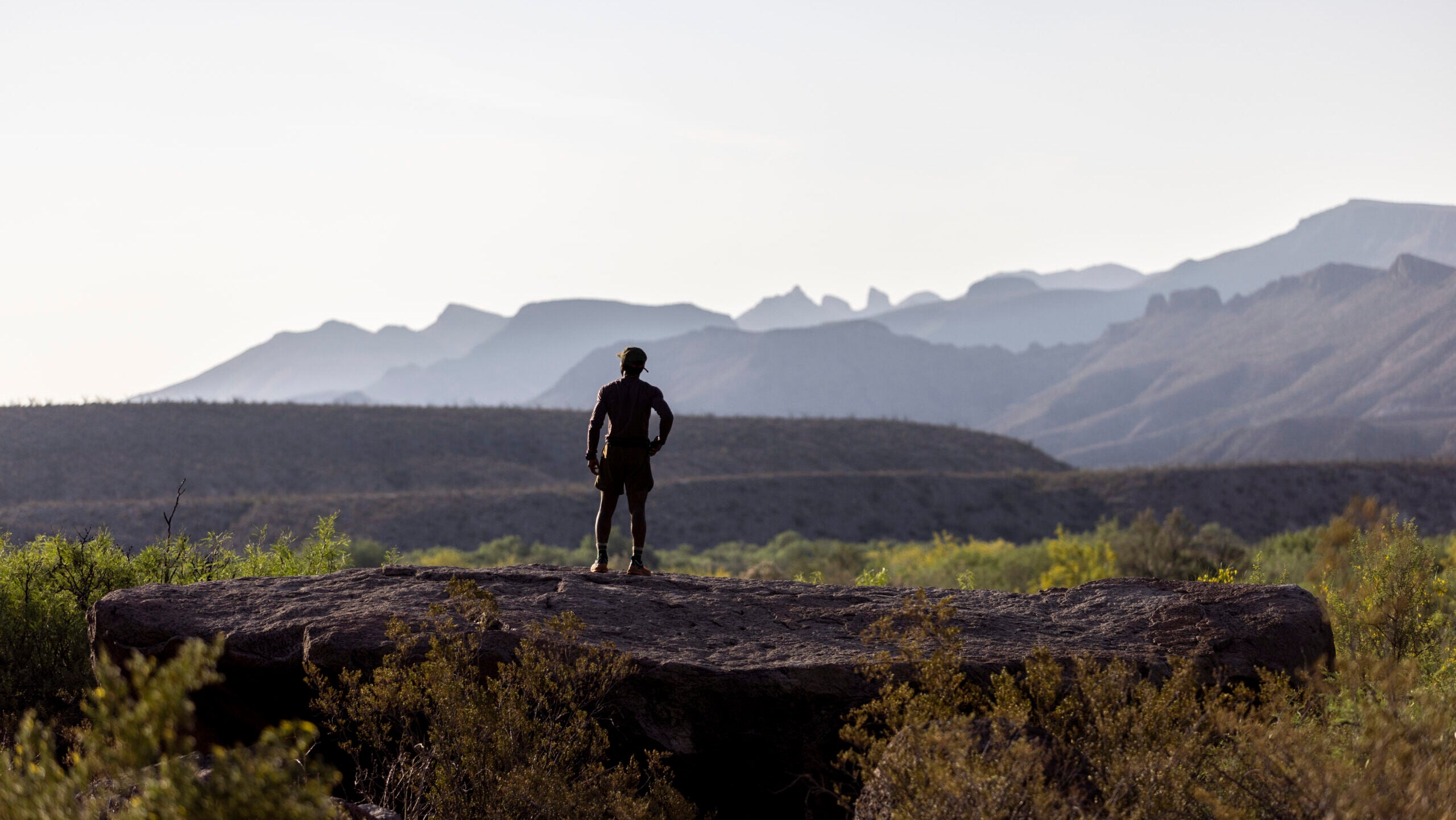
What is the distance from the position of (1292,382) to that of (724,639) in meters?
177

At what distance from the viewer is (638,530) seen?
9430 mm

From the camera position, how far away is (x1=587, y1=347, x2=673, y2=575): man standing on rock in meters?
9.38

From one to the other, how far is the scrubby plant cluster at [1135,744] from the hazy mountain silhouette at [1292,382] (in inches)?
5007

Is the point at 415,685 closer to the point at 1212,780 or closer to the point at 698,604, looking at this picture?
the point at 698,604

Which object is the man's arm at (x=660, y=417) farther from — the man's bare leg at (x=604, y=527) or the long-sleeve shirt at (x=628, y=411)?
the man's bare leg at (x=604, y=527)

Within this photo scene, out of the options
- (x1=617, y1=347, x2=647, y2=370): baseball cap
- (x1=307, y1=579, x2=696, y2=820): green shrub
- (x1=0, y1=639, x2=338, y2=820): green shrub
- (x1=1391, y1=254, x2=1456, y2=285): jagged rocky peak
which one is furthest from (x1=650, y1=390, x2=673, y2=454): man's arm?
(x1=1391, y1=254, x2=1456, y2=285): jagged rocky peak

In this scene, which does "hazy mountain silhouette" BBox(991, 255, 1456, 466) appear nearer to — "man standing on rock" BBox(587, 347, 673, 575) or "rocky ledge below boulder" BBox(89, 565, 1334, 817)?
"rocky ledge below boulder" BBox(89, 565, 1334, 817)

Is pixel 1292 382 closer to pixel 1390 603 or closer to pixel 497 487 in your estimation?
pixel 497 487

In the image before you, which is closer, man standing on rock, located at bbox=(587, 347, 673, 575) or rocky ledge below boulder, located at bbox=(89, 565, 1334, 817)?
rocky ledge below boulder, located at bbox=(89, 565, 1334, 817)

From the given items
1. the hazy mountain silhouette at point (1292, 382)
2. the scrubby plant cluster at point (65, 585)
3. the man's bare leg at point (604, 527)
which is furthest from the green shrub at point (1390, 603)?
the hazy mountain silhouette at point (1292, 382)

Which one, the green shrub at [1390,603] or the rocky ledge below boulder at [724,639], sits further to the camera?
the green shrub at [1390,603]

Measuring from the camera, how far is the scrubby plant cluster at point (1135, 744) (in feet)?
15.3

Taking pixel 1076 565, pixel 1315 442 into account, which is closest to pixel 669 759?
pixel 1076 565

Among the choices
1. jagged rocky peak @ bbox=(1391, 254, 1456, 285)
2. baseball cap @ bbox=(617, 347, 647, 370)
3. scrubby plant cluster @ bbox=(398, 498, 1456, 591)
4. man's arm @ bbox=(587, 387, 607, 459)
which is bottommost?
scrubby plant cluster @ bbox=(398, 498, 1456, 591)
